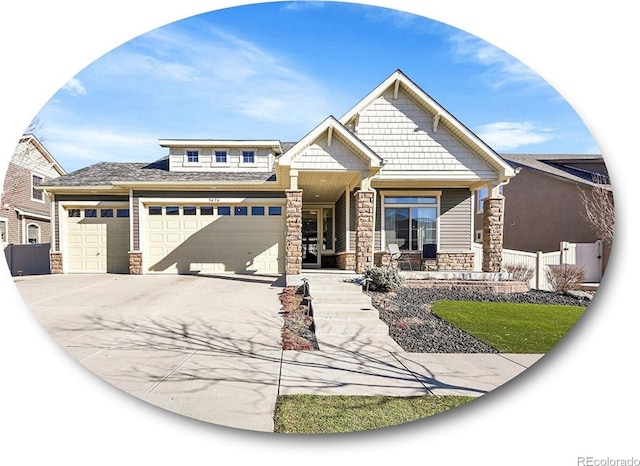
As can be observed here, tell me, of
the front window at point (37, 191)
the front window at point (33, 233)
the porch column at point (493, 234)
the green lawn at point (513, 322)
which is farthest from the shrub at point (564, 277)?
the front window at point (33, 233)

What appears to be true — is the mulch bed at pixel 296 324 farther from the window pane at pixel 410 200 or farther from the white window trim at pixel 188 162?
the white window trim at pixel 188 162

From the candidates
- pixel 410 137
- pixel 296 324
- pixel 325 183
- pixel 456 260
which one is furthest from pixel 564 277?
pixel 325 183

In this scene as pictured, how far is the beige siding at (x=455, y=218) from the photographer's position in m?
11.1

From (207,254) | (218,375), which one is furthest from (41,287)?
(218,375)

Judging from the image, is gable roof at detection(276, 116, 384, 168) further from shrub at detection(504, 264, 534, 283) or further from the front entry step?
shrub at detection(504, 264, 534, 283)

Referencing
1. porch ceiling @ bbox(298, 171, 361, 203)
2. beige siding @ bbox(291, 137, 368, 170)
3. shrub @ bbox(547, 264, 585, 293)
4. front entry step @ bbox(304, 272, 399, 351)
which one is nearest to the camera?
front entry step @ bbox(304, 272, 399, 351)

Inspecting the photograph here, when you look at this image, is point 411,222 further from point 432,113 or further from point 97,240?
point 97,240

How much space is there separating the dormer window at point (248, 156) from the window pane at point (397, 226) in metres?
5.37

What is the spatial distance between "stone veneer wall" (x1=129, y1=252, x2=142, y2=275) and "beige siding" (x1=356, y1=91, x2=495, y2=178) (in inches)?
323

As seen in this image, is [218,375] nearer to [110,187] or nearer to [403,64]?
[403,64]

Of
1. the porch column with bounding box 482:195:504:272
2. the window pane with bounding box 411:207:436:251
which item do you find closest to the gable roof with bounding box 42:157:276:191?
the window pane with bounding box 411:207:436:251

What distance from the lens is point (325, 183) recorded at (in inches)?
396

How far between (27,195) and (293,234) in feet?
22.4
